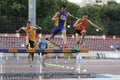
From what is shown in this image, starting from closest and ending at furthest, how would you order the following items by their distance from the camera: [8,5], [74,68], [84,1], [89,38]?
[74,68] < [89,38] < [8,5] < [84,1]

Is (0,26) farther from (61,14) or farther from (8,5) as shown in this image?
(8,5)

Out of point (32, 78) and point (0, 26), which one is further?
point (0, 26)

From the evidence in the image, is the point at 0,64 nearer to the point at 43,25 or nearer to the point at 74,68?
the point at 74,68

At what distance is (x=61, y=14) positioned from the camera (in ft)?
60.8

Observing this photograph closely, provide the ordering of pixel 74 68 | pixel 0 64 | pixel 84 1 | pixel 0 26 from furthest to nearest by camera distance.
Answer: pixel 84 1 < pixel 0 26 < pixel 74 68 < pixel 0 64

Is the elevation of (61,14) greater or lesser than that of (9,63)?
greater

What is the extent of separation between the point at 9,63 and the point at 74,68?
2624 millimetres

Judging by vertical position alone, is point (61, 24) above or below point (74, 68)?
above

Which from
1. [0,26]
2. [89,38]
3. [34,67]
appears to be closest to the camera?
[34,67]

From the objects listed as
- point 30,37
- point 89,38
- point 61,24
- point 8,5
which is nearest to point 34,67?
point 30,37

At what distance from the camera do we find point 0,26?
45.5 meters

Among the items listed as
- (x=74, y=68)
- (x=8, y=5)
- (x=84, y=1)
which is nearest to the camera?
(x=74, y=68)

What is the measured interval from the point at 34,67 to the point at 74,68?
2968 mm

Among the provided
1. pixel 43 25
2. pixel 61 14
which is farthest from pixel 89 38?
pixel 61 14
